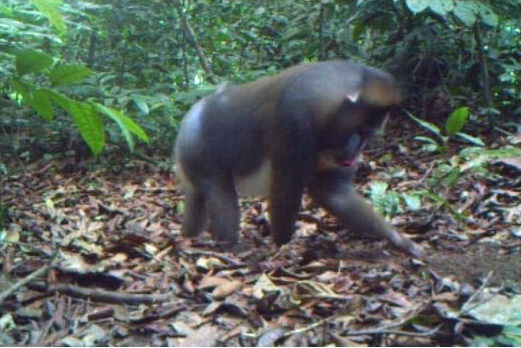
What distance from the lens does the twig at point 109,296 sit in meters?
3.86

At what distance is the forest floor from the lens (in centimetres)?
343

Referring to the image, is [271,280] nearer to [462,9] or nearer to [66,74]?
[66,74]

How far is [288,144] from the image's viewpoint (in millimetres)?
5422

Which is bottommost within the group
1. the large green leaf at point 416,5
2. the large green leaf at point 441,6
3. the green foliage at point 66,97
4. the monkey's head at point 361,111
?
the monkey's head at point 361,111

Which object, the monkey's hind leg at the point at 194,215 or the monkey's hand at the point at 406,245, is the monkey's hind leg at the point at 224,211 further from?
the monkey's hand at the point at 406,245

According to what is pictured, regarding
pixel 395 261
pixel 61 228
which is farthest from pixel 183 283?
pixel 61 228

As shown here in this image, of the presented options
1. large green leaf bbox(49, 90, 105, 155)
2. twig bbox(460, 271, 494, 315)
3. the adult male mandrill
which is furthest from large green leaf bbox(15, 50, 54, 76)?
the adult male mandrill

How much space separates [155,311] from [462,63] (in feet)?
18.8

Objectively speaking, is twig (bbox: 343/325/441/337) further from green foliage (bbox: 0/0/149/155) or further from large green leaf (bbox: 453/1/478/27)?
large green leaf (bbox: 453/1/478/27)

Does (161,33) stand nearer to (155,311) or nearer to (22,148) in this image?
(22,148)

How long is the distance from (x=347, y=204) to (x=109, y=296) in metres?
2.23

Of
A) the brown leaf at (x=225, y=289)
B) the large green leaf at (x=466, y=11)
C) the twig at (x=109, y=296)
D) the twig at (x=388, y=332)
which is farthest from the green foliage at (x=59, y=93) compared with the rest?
the large green leaf at (x=466, y=11)

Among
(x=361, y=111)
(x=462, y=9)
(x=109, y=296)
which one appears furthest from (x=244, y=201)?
(x=109, y=296)

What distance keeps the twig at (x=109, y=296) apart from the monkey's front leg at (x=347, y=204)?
186 centimetres
